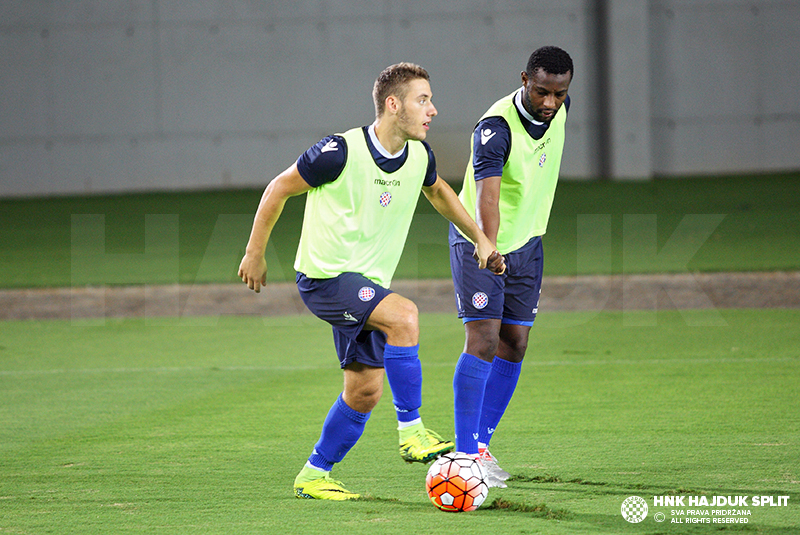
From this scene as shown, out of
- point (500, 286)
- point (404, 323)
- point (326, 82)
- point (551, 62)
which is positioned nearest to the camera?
point (404, 323)

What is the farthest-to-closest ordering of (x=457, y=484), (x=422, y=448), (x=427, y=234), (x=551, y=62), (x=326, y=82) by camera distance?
(x=326, y=82), (x=427, y=234), (x=551, y=62), (x=422, y=448), (x=457, y=484)

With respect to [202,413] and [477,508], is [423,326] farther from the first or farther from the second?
[477,508]

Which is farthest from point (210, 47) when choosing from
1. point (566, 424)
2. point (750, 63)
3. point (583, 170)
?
point (566, 424)

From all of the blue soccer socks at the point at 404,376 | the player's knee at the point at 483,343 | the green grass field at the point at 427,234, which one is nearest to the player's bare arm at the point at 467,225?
the player's knee at the point at 483,343

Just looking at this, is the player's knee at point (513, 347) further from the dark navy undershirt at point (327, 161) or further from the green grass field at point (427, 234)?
the green grass field at point (427, 234)

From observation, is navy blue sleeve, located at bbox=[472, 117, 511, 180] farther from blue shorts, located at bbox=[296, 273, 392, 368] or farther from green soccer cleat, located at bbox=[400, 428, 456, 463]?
green soccer cleat, located at bbox=[400, 428, 456, 463]

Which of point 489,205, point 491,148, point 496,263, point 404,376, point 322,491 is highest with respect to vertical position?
point 491,148

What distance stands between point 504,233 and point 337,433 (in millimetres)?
1353

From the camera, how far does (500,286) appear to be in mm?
4762

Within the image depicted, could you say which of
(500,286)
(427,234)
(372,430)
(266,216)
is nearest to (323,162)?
(266,216)

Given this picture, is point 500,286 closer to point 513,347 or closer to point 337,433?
point 513,347

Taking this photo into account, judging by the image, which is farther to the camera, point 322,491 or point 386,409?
point 386,409

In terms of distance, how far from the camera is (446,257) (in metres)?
12.3

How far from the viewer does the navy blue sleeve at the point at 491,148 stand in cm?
468
